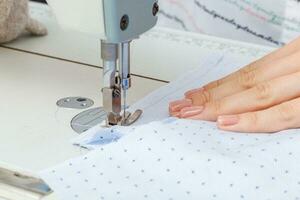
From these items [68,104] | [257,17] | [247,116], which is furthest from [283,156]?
[257,17]

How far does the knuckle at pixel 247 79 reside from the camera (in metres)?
0.95

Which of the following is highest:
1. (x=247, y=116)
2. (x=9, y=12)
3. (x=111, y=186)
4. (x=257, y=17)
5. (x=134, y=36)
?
(x=257, y=17)

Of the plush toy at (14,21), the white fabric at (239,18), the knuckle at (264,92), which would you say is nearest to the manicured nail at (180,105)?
the knuckle at (264,92)

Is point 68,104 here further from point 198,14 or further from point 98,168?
point 198,14

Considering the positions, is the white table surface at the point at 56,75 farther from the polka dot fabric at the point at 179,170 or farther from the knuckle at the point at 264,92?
the knuckle at the point at 264,92

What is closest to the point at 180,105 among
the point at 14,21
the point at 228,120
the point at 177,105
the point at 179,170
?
the point at 177,105

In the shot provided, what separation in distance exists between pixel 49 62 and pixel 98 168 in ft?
1.70

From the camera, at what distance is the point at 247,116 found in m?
0.84

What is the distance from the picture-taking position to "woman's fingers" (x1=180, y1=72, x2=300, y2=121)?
0.87m

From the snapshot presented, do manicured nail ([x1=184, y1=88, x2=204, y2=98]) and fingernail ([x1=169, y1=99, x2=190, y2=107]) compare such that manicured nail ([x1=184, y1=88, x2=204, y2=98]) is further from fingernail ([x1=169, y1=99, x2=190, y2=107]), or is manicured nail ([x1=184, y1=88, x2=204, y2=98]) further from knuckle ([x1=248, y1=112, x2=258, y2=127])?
knuckle ([x1=248, y1=112, x2=258, y2=127])

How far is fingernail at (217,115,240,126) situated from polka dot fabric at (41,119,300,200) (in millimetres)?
55

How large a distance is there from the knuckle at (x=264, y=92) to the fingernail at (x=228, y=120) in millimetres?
66

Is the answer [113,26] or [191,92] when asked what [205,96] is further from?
[113,26]

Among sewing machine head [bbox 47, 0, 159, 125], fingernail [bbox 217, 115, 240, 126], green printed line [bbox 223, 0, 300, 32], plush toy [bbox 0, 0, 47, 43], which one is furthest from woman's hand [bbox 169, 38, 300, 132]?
green printed line [bbox 223, 0, 300, 32]
